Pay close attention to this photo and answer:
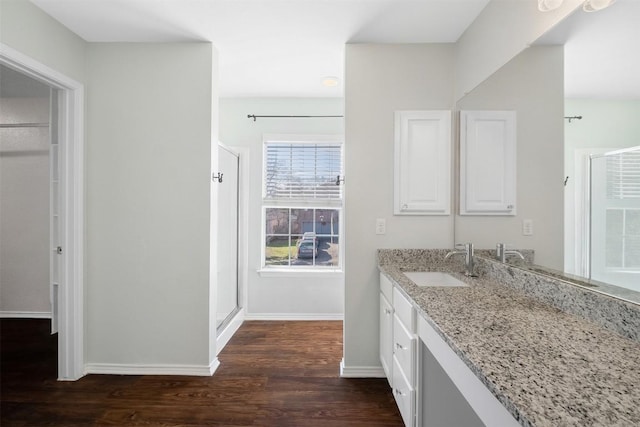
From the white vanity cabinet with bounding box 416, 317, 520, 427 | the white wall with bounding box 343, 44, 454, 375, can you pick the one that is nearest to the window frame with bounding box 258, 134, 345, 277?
the white wall with bounding box 343, 44, 454, 375

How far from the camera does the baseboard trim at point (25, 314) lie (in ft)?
11.5

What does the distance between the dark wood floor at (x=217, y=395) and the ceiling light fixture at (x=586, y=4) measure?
2168 millimetres

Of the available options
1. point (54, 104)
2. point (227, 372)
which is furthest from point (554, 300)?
point (54, 104)

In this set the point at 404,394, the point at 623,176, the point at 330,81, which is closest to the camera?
the point at 623,176

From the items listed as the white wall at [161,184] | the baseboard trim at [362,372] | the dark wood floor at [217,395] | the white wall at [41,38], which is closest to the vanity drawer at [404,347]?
the dark wood floor at [217,395]

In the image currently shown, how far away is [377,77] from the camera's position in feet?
7.76

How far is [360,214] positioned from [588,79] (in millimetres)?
1463

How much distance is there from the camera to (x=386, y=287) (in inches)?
83.5

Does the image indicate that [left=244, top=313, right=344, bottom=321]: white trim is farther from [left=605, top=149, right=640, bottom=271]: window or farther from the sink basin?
[left=605, top=149, right=640, bottom=271]: window

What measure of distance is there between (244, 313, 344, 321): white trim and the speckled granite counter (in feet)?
6.69

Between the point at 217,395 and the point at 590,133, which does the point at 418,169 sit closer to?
the point at 590,133

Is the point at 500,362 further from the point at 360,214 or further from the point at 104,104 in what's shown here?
the point at 104,104

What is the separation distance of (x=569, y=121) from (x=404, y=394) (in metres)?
1.44

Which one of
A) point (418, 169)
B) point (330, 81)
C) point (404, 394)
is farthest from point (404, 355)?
point (330, 81)
